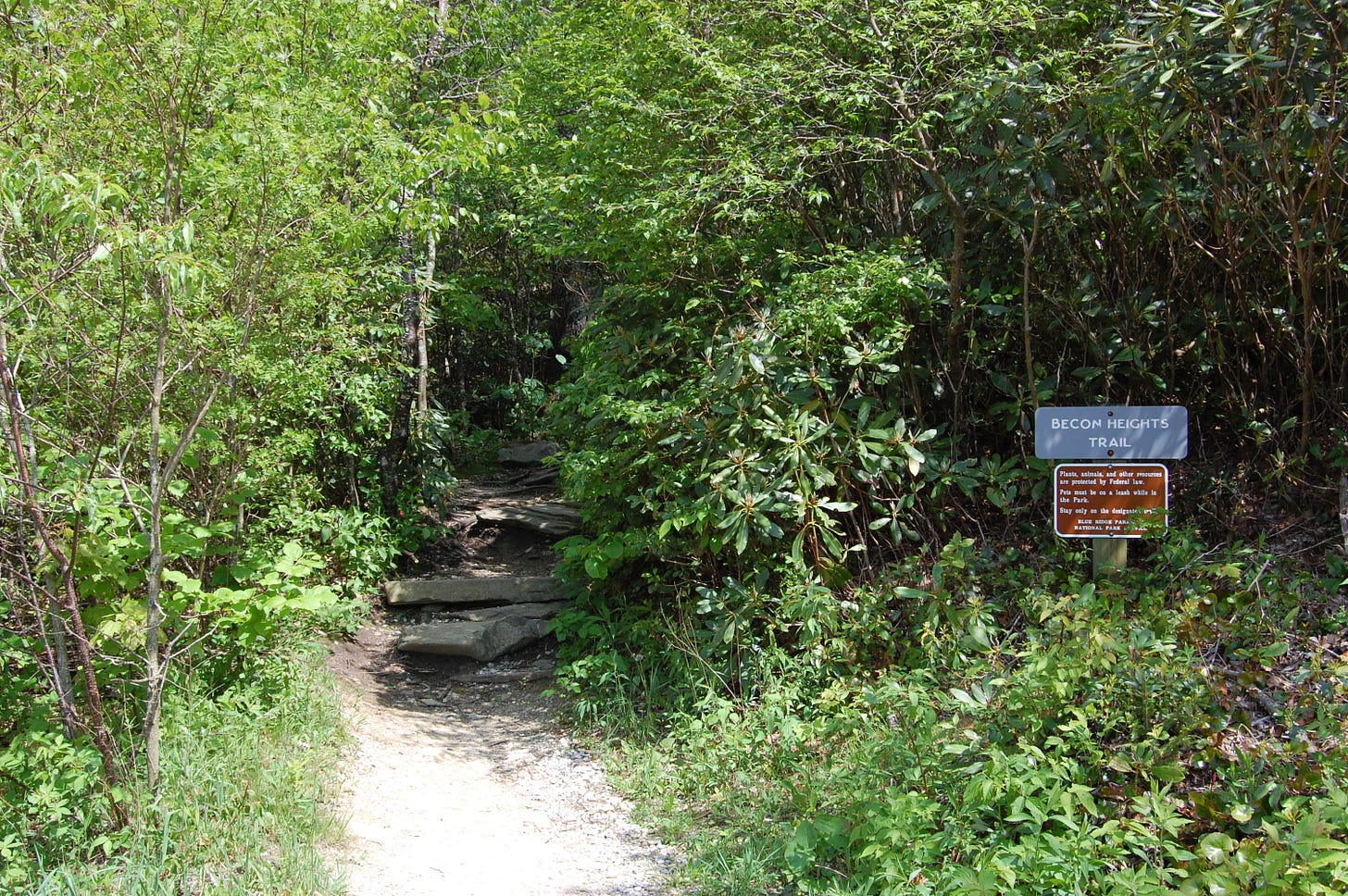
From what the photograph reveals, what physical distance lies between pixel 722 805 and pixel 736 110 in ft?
13.4

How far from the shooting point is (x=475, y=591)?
8.21 m

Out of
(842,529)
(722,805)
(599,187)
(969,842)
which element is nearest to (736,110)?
(599,187)

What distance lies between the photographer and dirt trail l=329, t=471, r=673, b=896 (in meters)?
4.05

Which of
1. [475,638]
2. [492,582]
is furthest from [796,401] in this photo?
[492,582]

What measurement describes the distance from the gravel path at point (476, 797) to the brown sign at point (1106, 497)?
232 centimetres

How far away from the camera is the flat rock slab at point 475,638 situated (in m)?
7.30

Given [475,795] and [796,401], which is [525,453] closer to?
[796,401]

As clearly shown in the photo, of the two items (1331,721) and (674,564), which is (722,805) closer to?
(674,564)

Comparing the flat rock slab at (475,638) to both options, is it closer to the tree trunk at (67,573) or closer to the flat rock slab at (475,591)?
the flat rock slab at (475,591)

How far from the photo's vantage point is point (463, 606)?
324 inches

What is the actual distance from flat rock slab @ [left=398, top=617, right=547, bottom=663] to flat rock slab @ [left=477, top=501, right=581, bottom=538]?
5.91ft

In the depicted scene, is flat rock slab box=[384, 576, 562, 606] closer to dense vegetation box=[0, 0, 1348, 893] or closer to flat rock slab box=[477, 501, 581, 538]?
dense vegetation box=[0, 0, 1348, 893]

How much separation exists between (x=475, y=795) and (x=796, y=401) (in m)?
2.69

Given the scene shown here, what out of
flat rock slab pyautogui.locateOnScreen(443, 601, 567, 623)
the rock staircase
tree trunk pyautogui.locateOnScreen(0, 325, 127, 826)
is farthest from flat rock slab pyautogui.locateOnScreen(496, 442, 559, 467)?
tree trunk pyautogui.locateOnScreen(0, 325, 127, 826)
